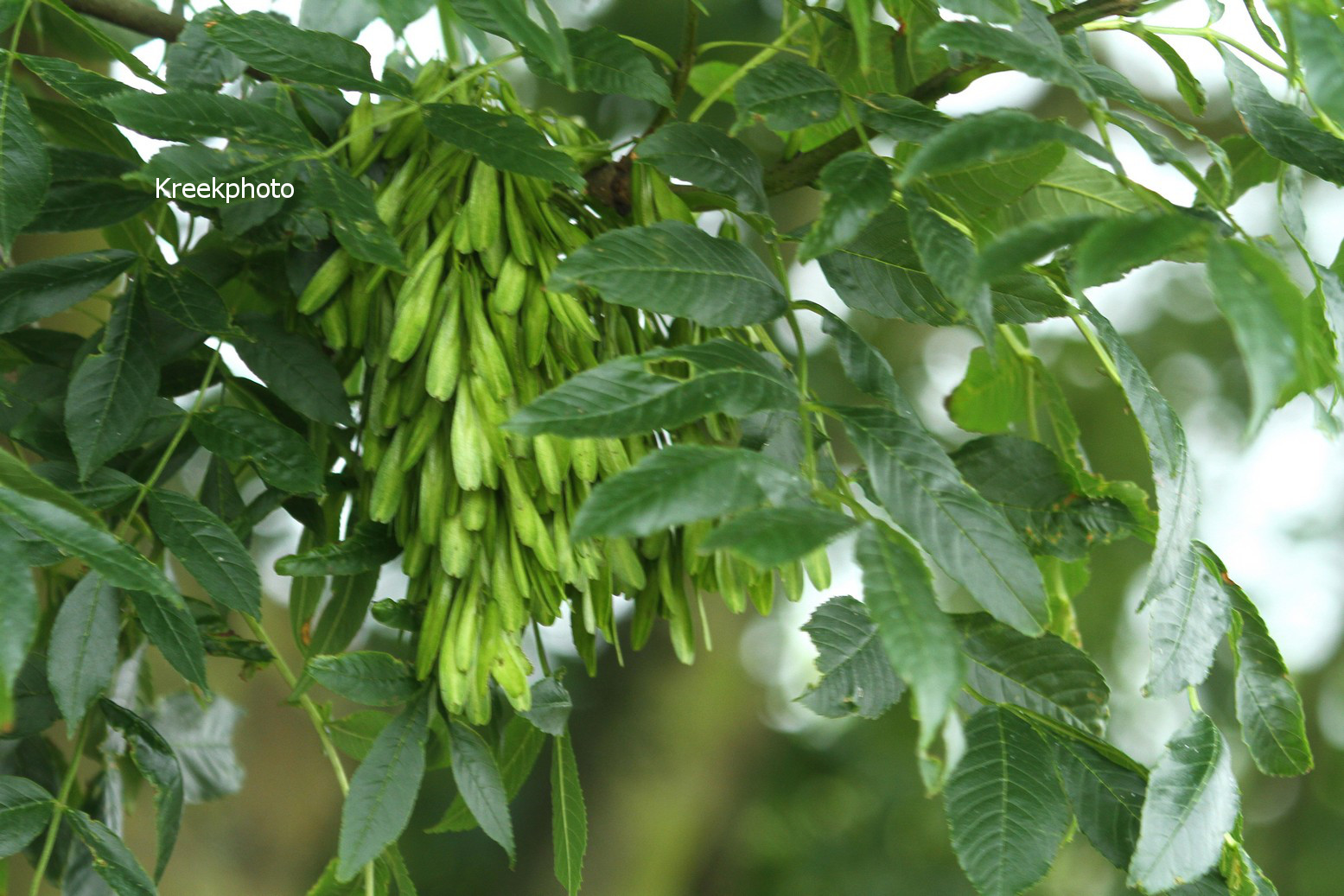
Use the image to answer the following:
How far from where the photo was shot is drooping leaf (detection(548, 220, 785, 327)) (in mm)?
360

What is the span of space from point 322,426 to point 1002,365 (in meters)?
0.37

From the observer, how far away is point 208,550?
17.2 inches

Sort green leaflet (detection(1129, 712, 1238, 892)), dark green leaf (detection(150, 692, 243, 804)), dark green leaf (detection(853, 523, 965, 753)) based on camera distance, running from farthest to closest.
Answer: dark green leaf (detection(150, 692, 243, 804)), green leaflet (detection(1129, 712, 1238, 892)), dark green leaf (detection(853, 523, 965, 753))

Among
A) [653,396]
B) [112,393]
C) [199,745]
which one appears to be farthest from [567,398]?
[199,745]

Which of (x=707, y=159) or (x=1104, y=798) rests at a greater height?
(x=707, y=159)

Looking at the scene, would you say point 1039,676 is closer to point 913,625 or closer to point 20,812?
point 913,625

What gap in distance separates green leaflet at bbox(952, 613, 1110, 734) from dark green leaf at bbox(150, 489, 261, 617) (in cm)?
29

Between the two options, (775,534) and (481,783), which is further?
(481,783)

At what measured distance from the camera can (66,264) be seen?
0.48 m

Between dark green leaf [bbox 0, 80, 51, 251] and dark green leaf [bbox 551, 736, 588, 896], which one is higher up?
dark green leaf [bbox 0, 80, 51, 251]

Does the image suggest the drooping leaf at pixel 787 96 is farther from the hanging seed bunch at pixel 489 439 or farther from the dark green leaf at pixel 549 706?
the dark green leaf at pixel 549 706

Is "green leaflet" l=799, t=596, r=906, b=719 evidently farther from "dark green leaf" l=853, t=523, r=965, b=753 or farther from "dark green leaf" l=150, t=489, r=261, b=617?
"dark green leaf" l=150, t=489, r=261, b=617

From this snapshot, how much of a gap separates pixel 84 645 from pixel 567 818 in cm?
21

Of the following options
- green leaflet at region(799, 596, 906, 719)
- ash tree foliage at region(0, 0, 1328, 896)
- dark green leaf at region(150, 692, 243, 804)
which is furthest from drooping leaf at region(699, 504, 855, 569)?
dark green leaf at region(150, 692, 243, 804)
